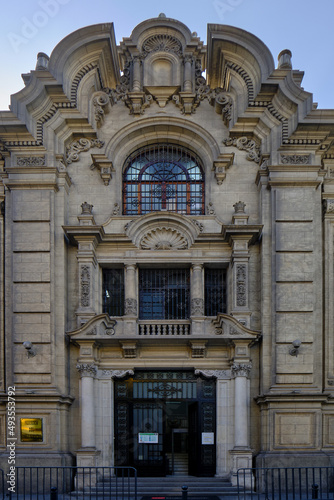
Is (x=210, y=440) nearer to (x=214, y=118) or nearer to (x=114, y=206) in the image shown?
(x=114, y=206)

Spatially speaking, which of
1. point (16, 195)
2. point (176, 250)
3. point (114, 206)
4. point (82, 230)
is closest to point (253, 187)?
point (176, 250)

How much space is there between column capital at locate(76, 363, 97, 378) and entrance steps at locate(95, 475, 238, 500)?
299 centimetres

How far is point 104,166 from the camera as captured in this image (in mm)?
16453

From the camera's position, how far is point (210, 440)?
1520 centimetres

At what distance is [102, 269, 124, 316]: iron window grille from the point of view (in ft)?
53.4

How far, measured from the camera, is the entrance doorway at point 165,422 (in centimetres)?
1524

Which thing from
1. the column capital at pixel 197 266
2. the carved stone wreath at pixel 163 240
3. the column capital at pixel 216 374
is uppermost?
the carved stone wreath at pixel 163 240

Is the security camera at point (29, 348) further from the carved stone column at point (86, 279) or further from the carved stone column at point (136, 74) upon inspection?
the carved stone column at point (136, 74)

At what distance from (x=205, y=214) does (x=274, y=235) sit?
237cm

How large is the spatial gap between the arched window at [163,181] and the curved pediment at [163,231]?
0.80 m

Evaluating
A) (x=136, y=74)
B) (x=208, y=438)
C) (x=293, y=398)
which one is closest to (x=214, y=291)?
(x=293, y=398)

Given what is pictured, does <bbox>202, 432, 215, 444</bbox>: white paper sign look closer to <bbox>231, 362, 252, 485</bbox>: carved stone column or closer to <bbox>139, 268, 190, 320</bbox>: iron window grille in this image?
<bbox>231, 362, 252, 485</bbox>: carved stone column

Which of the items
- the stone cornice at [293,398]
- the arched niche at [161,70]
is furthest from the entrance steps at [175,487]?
the arched niche at [161,70]

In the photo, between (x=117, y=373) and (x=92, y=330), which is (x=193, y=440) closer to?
(x=117, y=373)
